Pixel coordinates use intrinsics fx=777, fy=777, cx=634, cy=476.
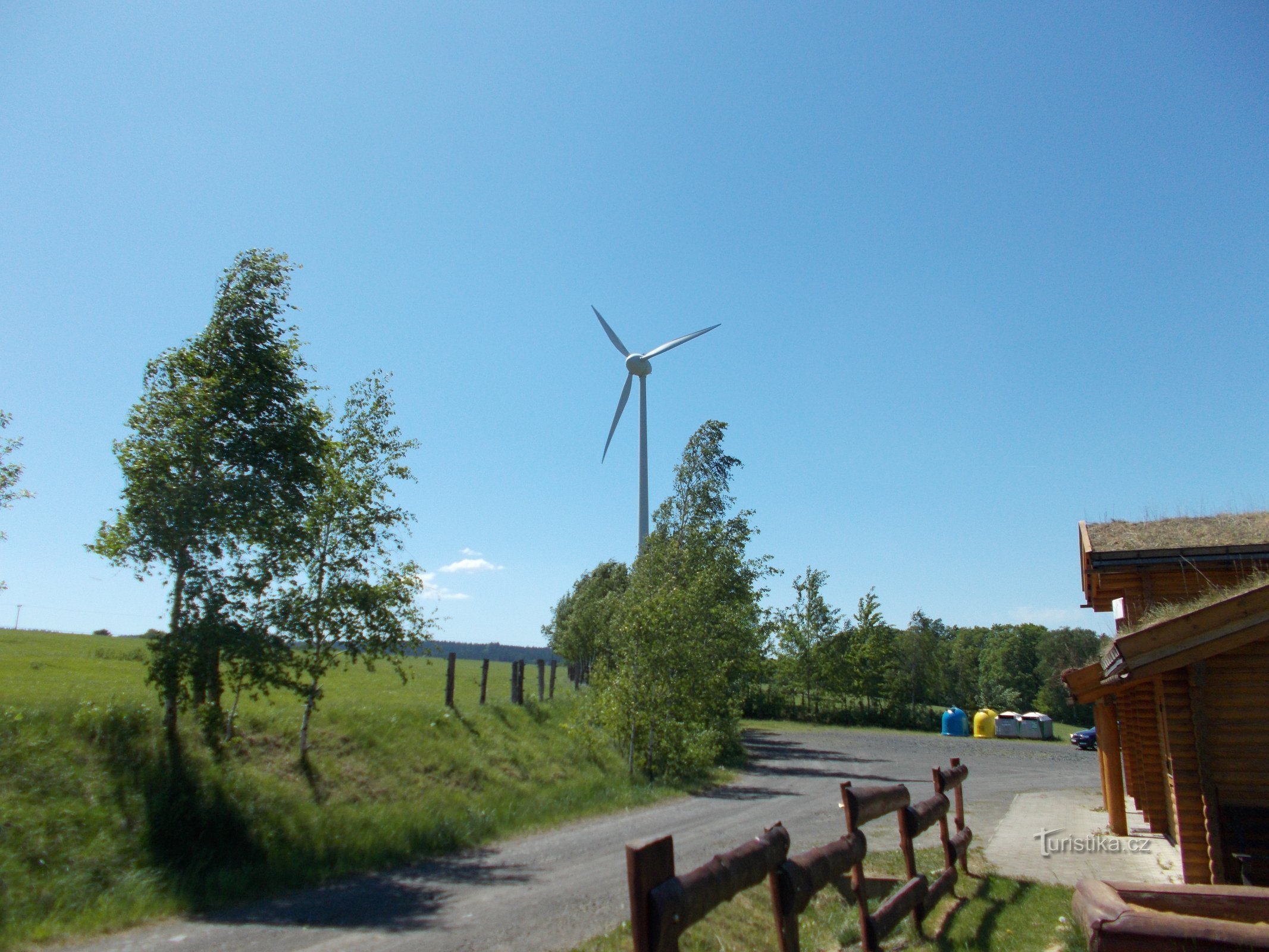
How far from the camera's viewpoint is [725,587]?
37.8 meters

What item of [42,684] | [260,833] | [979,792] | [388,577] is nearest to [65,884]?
[260,833]

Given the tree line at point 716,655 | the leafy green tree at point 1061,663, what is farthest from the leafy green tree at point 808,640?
the leafy green tree at point 1061,663

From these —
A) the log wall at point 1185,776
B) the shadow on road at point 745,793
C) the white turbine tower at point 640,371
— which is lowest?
the shadow on road at point 745,793

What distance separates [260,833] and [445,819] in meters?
3.51

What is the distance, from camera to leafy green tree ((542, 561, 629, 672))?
133ft

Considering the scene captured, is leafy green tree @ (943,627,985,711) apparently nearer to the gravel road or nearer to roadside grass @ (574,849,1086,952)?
the gravel road

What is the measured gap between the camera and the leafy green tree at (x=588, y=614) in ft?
133

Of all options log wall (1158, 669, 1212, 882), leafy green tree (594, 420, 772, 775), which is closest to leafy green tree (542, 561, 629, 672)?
leafy green tree (594, 420, 772, 775)

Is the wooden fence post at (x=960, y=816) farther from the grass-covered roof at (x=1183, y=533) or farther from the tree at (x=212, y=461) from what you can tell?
the tree at (x=212, y=461)

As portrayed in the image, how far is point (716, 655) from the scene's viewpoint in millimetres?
30234

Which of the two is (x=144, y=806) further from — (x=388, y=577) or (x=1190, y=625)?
(x=1190, y=625)

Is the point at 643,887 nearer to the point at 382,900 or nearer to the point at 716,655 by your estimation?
the point at 382,900

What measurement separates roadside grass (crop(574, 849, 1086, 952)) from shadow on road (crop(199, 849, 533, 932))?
9.53ft

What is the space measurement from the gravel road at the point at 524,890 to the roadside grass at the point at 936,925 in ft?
3.84
